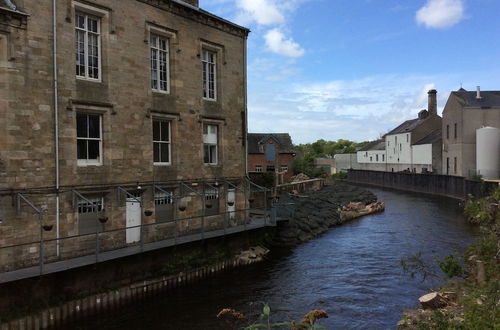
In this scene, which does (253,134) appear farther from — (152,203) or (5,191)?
(5,191)

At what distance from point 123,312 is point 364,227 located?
2127cm

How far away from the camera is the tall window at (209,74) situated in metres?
21.9

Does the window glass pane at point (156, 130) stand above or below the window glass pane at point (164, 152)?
above

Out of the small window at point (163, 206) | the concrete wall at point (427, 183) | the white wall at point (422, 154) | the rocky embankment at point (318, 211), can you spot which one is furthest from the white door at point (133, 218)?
the white wall at point (422, 154)

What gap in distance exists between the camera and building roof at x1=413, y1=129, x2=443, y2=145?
57891mm

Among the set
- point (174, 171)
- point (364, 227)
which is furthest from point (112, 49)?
point (364, 227)

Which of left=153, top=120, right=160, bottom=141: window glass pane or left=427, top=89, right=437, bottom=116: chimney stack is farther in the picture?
left=427, top=89, right=437, bottom=116: chimney stack

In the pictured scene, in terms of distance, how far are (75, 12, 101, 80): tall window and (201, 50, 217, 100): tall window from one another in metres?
6.00

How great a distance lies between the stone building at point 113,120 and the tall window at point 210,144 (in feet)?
0.25

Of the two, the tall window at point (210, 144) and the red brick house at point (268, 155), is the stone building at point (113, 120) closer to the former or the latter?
the tall window at point (210, 144)

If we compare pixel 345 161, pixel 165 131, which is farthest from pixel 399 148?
pixel 165 131

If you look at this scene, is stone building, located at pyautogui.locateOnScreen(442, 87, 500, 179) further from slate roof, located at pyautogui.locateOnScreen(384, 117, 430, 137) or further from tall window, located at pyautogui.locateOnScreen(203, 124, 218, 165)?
tall window, located at pyautogui.locateOnScreen(203, 124, 218, 165)

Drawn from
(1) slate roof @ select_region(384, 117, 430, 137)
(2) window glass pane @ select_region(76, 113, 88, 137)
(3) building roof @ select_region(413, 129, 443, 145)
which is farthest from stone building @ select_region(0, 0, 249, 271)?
(1) slate roof @ select_region(384, 117, 430, 137)

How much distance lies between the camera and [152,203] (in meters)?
18.8
